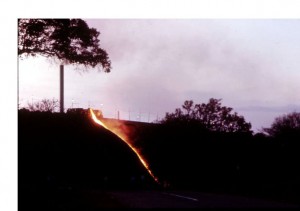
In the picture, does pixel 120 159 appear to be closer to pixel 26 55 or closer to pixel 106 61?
pixel 106 61

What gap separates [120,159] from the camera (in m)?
30.8

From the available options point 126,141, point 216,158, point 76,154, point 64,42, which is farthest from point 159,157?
point 64,42

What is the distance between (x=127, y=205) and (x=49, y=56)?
879cm

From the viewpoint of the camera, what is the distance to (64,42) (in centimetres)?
2233

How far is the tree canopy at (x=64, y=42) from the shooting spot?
20.9m

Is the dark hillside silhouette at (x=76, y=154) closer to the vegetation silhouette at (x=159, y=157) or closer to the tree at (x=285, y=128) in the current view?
the vegetation silhouette at (x=159, y=157)

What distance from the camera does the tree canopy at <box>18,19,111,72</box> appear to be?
68.6ft

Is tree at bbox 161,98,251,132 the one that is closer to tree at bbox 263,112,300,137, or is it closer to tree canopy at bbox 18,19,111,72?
tree at bbox 263,112,300,137

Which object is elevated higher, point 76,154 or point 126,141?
point 126,141

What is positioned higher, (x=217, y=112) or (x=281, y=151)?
(x=217, y=112)

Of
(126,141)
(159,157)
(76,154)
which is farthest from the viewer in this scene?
(126,141)

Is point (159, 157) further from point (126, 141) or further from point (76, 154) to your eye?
point (76, 154)

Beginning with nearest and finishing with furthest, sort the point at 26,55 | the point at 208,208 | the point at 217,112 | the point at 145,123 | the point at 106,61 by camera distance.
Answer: the point at 208,208
the point at 26,55
the point at 106,61
the point at 145,123
the point at 217,112

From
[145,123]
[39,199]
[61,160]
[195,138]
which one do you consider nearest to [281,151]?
[195,138]
